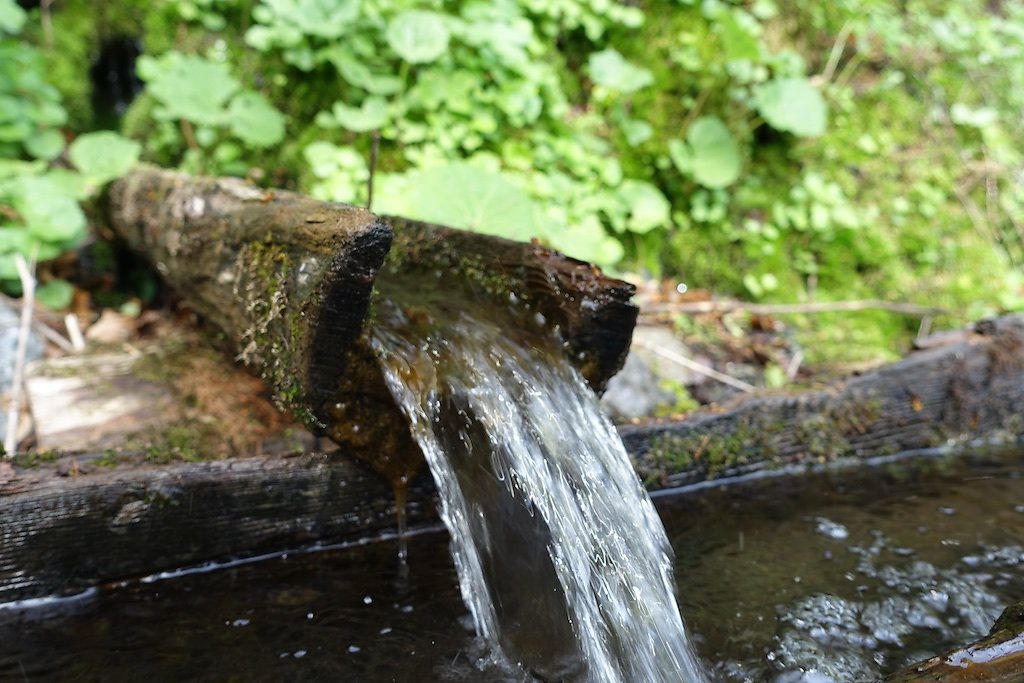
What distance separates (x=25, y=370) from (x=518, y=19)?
3.12 metres

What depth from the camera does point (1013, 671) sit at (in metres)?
1.42

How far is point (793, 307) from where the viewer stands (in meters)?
4.47

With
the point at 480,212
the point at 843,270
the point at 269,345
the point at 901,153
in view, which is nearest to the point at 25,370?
the point at 269,345

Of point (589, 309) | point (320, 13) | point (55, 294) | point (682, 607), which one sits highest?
point (320, 13)

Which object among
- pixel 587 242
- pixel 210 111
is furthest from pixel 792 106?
pixel 210 111

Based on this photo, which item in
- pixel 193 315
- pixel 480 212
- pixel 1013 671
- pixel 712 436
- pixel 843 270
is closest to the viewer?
pixel 1013 671

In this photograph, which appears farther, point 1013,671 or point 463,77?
point 463,77

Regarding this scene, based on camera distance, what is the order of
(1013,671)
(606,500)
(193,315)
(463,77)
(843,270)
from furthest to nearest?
(843,270), (463,77), (193,315), (606,500), (1013,671)

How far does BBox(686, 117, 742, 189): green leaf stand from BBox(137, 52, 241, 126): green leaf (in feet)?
8.80

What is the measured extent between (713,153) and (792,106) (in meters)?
0.53

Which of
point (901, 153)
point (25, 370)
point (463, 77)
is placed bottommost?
point (25, 370)

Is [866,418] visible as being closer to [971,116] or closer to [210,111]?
[971,116]

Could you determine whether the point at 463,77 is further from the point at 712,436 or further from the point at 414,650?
the point at 414,650

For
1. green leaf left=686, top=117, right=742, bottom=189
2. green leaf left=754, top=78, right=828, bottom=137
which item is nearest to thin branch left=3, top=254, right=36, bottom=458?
green leaf left=686, top=117, right=742, bottom=189
